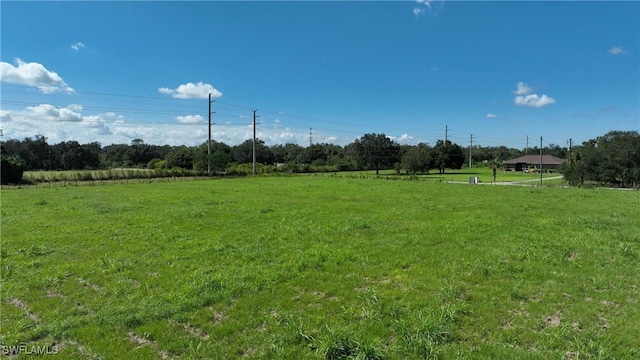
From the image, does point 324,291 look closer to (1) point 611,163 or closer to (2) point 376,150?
(1) point 611,163

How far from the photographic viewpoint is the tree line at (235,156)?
6596cm

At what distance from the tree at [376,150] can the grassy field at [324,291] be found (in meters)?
83.4

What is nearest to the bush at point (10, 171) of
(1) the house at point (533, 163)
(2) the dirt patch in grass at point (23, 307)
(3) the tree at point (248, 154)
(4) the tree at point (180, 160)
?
(4) the tree at point (180, 160)

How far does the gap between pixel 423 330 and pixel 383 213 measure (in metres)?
9.62

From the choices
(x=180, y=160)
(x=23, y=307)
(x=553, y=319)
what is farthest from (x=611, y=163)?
(x=180, y=160)

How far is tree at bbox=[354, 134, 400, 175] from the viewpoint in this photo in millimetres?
93562

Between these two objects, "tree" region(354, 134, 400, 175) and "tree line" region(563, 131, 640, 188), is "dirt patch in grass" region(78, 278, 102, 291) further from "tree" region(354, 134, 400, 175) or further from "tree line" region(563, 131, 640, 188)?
"tree" region(354, 134, 400, 175)

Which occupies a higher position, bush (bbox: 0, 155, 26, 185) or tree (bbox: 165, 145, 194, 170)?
tree (bbox: 165, 145, 194, 170)

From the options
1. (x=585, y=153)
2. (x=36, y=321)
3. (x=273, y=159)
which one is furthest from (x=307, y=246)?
(x=273, y=159)

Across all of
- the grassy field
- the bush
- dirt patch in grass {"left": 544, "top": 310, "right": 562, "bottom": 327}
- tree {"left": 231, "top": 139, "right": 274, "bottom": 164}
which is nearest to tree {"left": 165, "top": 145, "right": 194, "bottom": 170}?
tree {"left": 231, "top": 139, "right": 274, "bottom": 164}

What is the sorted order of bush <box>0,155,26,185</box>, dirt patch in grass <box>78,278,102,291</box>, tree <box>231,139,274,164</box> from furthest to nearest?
tree <box>231,139,274,164</box> → bush <box>0,155,26,185</box> → dirt patch in grass <box>78,278,102,291</box>

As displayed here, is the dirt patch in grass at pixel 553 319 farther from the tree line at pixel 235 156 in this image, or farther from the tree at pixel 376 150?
the tree at pixel 376 150

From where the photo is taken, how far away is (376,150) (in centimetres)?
9338

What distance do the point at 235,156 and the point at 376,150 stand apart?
1579 inches
